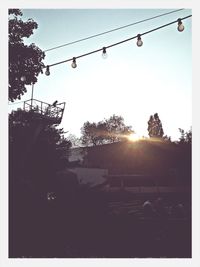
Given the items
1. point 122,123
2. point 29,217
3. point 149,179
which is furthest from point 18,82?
point 122,123

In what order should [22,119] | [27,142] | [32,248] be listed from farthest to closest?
[22,119] → [27,142] → [32,248]

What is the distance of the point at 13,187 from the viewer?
23.9 ft

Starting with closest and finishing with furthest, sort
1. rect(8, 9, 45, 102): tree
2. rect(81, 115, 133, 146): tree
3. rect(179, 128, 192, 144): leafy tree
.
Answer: rect(8, 9, 45, 102): tree → rect(179, 128, 192, 144): leafy tree → rect(81, 115, 133, 146): tree

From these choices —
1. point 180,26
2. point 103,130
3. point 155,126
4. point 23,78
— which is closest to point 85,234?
point 180,26

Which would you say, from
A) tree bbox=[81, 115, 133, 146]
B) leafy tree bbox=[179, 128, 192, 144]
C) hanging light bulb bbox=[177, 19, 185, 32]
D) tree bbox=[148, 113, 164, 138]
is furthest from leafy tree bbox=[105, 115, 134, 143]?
hanging light bulb bbox=[177, 19, 185, 32]

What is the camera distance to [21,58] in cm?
1164

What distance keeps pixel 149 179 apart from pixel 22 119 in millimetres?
15254

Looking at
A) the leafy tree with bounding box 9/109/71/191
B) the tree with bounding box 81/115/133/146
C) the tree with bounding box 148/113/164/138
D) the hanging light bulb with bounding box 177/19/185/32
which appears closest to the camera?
the hanging light bulb with bounding box 177/19/185/32

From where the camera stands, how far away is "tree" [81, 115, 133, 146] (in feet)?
226

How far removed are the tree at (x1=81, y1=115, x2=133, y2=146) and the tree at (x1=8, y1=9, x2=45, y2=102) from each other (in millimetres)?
55846

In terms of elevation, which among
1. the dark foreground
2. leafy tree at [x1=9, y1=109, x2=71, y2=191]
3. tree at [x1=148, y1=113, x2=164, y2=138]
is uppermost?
tree at [x1=148, y1=113, x2=164, y2=138]

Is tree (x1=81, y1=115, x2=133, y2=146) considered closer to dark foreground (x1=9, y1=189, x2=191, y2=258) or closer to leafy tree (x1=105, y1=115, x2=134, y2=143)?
leafy tree (x1=105, y1=115, x2=134, y2=143)

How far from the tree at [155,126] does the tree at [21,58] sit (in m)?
45.3
